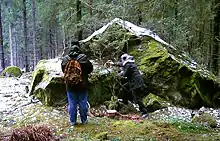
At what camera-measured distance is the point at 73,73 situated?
6949 mm

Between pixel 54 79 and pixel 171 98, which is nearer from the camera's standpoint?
pixel 54 79

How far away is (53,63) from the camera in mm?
10289

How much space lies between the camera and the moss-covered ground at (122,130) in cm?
645

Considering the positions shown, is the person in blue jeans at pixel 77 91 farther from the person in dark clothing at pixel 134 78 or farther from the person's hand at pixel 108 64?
the person's hand at pixel 108 64

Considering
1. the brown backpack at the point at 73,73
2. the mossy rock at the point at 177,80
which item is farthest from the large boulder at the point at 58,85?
the brown backpack at the point at 73,73

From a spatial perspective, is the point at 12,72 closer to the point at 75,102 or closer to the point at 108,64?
the point at 108,64

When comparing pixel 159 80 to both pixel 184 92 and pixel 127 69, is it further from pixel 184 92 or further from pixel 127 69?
pixel 127 69

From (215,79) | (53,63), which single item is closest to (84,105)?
(53,63)

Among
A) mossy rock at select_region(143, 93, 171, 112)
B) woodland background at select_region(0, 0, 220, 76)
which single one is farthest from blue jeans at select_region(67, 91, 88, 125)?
mossy rock at select_region(143, 93, 171, 112)

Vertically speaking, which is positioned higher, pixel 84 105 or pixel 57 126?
pixel 84 105

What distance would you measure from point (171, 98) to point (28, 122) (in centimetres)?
462

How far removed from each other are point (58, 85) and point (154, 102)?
3005 mm

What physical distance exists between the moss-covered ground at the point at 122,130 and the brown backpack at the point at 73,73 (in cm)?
111

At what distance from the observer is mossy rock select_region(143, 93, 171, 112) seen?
358 inches
